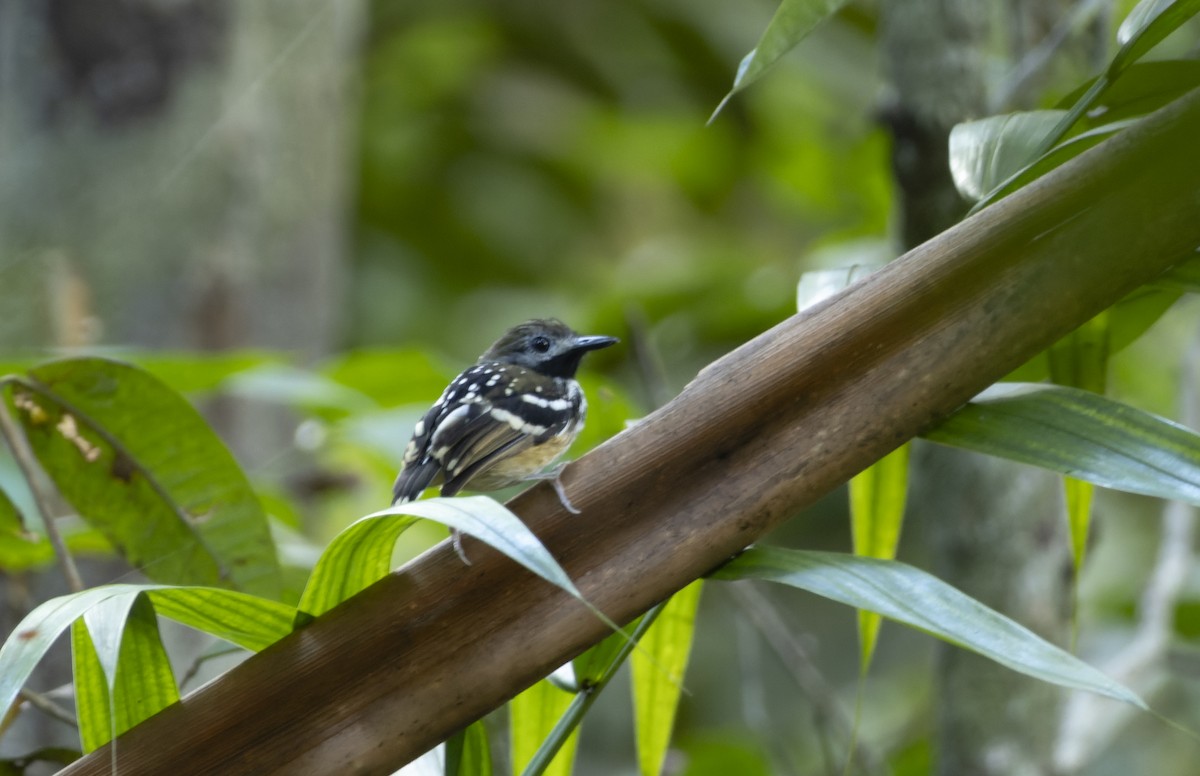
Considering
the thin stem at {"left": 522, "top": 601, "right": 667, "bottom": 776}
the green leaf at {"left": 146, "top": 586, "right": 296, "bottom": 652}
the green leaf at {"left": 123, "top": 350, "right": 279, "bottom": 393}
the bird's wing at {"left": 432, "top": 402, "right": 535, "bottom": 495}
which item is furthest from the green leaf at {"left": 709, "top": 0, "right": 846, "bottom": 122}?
the green leaf at {"left": 123, "top": 350, "right": 279, "bottom": 393}

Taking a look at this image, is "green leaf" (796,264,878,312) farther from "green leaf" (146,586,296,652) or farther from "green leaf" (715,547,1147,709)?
"green leaf" (146,586,296,652)

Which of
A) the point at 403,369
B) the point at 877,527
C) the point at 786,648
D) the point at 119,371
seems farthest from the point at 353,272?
the point at 877,527

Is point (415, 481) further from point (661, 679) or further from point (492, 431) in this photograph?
point (661, 679)

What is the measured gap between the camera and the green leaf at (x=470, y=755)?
4.12ft

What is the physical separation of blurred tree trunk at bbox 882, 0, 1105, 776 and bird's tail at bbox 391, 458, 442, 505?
104 centimetres

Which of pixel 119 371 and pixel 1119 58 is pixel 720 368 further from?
pixel 119 371

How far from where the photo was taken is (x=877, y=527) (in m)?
1.45

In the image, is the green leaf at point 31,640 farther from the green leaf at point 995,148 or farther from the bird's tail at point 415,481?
the green leaf at point 995,148

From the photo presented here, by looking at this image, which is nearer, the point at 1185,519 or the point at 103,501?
the point at 103,501

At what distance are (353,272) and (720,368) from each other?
5442 millimetres

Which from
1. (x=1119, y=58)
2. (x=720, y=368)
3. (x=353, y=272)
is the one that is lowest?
(x=720, y=368)

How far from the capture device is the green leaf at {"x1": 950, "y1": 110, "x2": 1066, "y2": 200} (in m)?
1.29

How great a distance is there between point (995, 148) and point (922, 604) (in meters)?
0.53

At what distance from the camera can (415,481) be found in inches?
69.4
